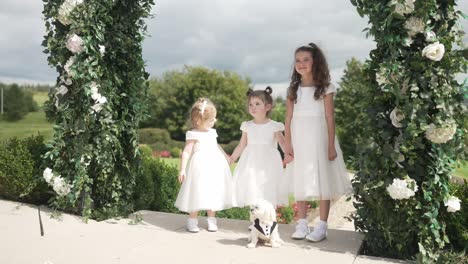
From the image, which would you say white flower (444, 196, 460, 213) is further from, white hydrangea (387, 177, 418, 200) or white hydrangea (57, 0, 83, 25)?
white hydrangea (57, 0, 83, 25)

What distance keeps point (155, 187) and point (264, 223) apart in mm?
2895

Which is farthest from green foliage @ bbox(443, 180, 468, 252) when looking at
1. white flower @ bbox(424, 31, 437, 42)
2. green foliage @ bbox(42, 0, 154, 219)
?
green foliage @ bbox(42, 0, 154, 219)

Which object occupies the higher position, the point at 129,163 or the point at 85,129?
the point at 85,129

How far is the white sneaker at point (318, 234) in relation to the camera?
16.3ft

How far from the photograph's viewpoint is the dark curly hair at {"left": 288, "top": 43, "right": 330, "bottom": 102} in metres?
5.00

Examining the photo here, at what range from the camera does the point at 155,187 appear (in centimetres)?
715

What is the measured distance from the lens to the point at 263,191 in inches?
206

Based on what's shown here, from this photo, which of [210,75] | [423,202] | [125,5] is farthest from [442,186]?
[210,75]

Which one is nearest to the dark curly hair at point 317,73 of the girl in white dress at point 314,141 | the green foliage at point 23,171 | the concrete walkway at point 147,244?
the girl in white dress at point 314,141

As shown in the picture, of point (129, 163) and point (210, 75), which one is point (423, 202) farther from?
point (210, 75)

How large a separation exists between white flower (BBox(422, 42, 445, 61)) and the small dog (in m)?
1.92

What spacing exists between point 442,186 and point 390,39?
138 cm

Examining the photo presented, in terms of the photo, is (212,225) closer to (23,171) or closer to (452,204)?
(452,204)

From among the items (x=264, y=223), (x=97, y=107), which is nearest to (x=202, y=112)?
(x=97, y=107)
